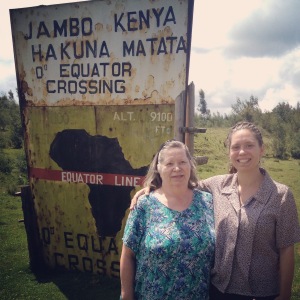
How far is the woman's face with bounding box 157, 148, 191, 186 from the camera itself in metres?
2.35

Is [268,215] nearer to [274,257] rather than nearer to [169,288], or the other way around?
[274,257]

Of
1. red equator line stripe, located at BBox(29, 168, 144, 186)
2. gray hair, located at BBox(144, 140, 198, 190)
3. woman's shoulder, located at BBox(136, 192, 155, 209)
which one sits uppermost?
gray hair, located at BBox(144, 140, 198, 190)

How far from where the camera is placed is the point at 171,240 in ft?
7.06

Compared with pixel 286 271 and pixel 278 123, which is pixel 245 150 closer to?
pixel 286 271

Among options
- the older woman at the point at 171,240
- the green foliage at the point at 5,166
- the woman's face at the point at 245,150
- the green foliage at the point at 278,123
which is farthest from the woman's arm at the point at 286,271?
the green foliage at the point at 278,123

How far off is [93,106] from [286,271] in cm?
307

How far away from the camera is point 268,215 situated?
1.98 metres

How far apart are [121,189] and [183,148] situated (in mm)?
1829

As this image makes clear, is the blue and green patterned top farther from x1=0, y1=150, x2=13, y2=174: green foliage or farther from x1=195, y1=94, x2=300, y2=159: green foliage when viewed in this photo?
x1=195, y1=94, x2=300, y2=159: green foliage

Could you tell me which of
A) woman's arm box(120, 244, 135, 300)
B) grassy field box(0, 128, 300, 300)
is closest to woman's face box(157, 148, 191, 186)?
woman's arm box(120, 244, 135, 300)

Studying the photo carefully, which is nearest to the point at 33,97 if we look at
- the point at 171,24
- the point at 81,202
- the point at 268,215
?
the point at 81,202

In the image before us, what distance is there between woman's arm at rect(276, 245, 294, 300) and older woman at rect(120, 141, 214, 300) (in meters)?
0.50

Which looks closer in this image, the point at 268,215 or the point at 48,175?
the point at 268,215

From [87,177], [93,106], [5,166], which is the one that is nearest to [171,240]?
[87,177]
